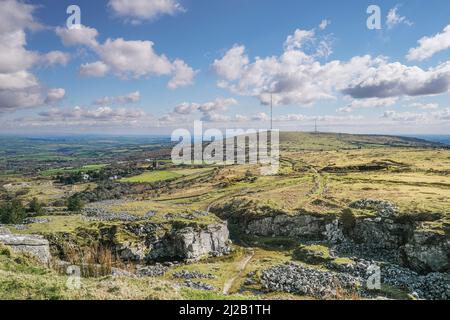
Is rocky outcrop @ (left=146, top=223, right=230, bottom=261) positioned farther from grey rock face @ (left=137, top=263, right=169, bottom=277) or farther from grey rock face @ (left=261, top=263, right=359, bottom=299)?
grey rock face @ (left=261, top=263, right=359, bottom=299)

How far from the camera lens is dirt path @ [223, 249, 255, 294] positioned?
50750mm

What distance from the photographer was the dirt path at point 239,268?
50750mm

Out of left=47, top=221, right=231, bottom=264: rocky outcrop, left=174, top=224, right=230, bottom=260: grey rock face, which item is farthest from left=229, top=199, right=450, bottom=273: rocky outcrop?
left=47, top=221, right=231, bottom=264: rocky outcrop

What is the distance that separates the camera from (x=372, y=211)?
70.9 meters

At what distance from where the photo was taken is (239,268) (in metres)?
59.4

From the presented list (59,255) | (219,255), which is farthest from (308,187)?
(59,255)

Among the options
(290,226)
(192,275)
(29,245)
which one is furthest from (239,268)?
(29,245)

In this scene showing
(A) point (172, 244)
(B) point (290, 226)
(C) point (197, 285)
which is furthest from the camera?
(B) point (290, 226)

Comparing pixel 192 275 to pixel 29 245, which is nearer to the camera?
pixel 29 245

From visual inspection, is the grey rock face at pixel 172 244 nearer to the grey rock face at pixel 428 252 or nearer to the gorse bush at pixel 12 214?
the gorse bush at pixel 12 214

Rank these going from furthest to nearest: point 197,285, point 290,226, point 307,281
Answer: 1. point 290,226
2. point 197,285
3. point 307,281

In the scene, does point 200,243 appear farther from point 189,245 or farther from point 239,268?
point 239,268

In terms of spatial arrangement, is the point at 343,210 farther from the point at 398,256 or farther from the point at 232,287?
the point at 232,287
